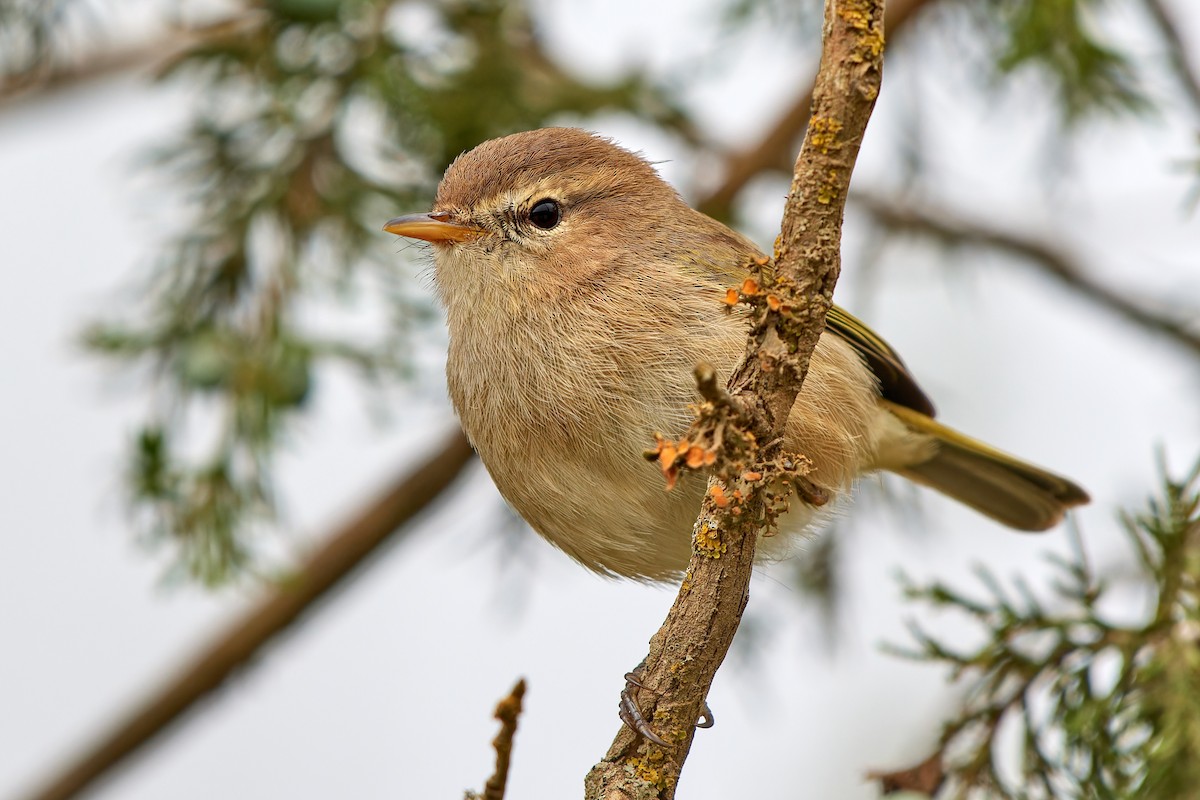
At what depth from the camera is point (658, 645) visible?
107 inches

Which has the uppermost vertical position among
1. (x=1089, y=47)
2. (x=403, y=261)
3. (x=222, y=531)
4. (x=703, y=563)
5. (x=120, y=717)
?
(x=1089, y=47)

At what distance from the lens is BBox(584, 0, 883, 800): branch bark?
2.38 m

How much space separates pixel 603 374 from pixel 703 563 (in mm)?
860

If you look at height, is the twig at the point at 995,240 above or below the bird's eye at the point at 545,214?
above

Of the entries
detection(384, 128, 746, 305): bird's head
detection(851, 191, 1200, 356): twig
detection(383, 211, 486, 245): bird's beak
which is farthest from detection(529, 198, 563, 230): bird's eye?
detection(851, 191, 1200, 356): twig

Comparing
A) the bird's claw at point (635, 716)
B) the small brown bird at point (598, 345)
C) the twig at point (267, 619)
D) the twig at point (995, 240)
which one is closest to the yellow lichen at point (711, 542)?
the bird's claw at point (635, 716)

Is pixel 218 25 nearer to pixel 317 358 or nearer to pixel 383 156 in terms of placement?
pixel 383 156

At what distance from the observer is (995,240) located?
17.7 feet

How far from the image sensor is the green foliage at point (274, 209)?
4184 mm

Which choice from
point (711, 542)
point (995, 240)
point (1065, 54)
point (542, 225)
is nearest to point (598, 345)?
point (542, 225)

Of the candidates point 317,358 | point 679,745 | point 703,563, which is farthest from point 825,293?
point 317,358

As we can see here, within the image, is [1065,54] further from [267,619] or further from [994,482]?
[267,619]

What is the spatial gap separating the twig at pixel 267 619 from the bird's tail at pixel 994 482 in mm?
1646

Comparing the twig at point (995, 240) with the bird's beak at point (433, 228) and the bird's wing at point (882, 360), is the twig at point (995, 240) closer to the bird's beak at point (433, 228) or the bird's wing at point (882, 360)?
the bird's wing at point (882, 360)
